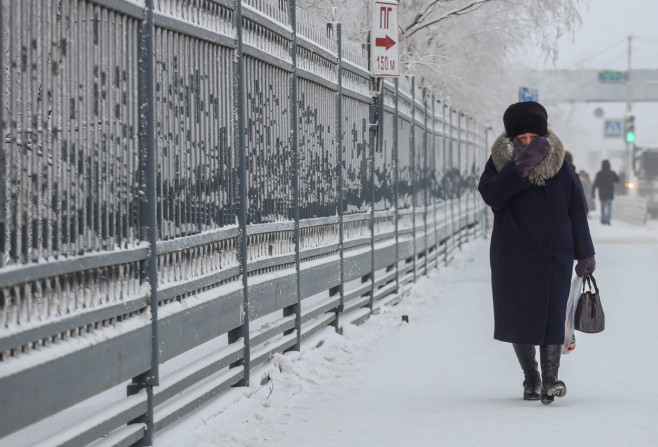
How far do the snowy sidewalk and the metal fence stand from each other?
199 millimetres

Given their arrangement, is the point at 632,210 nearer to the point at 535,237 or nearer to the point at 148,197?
the point at 535,237

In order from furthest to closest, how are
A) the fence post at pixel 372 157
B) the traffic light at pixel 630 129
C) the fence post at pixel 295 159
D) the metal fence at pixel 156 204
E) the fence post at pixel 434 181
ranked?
the traffic light at pixel 630 129 → the fence post at pixel 434 181 → the fence post at pixel 372 157 → the fence post at pixel 295 159 → the metal fence at pixel 156 204

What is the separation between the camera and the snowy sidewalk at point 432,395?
6.53 m

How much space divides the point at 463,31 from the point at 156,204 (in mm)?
20534

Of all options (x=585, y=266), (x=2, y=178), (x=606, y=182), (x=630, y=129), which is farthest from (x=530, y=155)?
(x=630, y=129)

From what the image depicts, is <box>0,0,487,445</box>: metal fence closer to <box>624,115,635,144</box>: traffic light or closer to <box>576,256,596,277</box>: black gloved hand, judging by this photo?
<box>576,256,596,277</box>: black gloved hand

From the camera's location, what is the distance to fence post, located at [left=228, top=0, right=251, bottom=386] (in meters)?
7.26

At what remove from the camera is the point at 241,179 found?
24.1ft

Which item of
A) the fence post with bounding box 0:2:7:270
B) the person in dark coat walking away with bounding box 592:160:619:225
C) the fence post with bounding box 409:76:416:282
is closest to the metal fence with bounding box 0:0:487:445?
the fence post with bounding box 0:2:7:270

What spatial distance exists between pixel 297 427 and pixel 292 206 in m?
2.24

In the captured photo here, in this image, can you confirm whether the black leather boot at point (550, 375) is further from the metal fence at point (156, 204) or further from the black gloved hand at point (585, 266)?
the metal fence at point (156, 204)

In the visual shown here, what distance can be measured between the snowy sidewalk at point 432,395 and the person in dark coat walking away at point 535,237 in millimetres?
362

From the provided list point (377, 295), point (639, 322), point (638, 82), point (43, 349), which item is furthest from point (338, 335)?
point (638, 82)

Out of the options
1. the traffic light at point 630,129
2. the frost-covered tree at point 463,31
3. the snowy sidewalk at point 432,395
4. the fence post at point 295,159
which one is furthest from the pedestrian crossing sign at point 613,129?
the fence post at point 295,159
